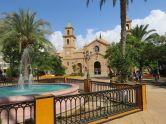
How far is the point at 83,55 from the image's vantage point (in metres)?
61.1

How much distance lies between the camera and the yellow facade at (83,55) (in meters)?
60.9

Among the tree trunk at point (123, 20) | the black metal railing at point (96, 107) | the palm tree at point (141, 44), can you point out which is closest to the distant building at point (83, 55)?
the palm tree at point (141, 44)

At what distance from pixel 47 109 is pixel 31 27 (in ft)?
62.7

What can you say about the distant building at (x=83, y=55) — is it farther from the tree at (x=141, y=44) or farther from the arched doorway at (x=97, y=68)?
the tree at (x=141, y=44)

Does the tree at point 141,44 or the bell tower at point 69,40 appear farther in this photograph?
the bell tower at point 69,40

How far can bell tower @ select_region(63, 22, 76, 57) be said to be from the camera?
6196 centimetres

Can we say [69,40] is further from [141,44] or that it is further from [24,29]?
[24,29]

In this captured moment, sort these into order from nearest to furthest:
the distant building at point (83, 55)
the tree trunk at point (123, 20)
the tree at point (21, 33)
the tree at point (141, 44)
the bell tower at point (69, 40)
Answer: the tree trunk at point (123, 20) → the tree at point (21, 33) → the tree at point (141, 44) → the distant building at point (83, 55) → the bell tower at point (69, 40)

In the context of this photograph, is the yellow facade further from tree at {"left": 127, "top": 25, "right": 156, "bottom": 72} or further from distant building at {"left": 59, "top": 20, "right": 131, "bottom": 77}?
tree at {"left": 127, "top": 25, "right": 156, "bottom": 72}

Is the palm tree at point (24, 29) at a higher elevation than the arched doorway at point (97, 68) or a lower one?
higher

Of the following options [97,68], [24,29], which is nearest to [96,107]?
[24,29]

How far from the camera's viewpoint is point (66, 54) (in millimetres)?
63938

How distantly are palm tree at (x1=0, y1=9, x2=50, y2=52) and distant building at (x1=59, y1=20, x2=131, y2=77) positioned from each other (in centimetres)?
3620

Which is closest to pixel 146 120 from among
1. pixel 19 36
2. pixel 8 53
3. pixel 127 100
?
pixel 127 100
